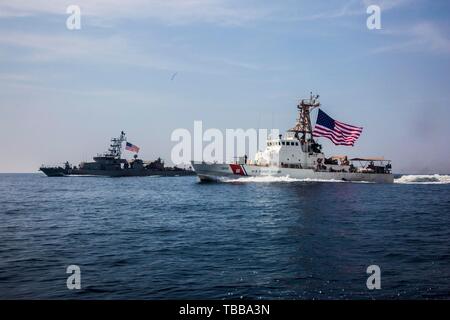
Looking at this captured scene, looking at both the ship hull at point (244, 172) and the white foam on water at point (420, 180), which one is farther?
the white foam on water at point (420, 180)

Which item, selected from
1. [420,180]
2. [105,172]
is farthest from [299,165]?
[105,172]

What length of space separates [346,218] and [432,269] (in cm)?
1276

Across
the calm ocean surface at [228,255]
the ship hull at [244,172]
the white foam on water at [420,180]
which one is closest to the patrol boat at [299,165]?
the ship hull at [244,172]

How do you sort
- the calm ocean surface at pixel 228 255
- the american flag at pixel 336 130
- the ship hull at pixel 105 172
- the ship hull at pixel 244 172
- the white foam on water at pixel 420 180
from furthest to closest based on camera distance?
1. the ship hull at pixel 105 172
2. the white foam on water at pixel 420 180
3. the ship hull at pixel 244 172
4. the american flag at pixel 336 130
5. the calm ocean surface at pixel 228 255

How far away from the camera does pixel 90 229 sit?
73.2 feet

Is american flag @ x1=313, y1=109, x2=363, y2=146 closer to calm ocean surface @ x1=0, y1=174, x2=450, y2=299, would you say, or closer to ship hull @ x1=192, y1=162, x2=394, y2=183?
ship hull @ x1=192, y1=162, x2=394, y2=183

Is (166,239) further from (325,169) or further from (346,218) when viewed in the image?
(325,169)

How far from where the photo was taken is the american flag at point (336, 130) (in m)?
56.2

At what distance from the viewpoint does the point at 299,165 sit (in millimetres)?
65125

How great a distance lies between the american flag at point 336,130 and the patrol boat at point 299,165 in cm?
827

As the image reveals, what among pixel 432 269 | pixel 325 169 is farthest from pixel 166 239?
pixel 325 169

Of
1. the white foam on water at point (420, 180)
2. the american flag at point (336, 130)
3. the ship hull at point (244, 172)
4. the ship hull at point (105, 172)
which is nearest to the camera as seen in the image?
the american flag at point (336, 130)

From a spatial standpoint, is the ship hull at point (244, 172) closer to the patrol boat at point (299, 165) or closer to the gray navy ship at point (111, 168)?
the patrol boat at point (299, 165)

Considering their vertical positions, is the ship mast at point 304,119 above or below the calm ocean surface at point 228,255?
above
